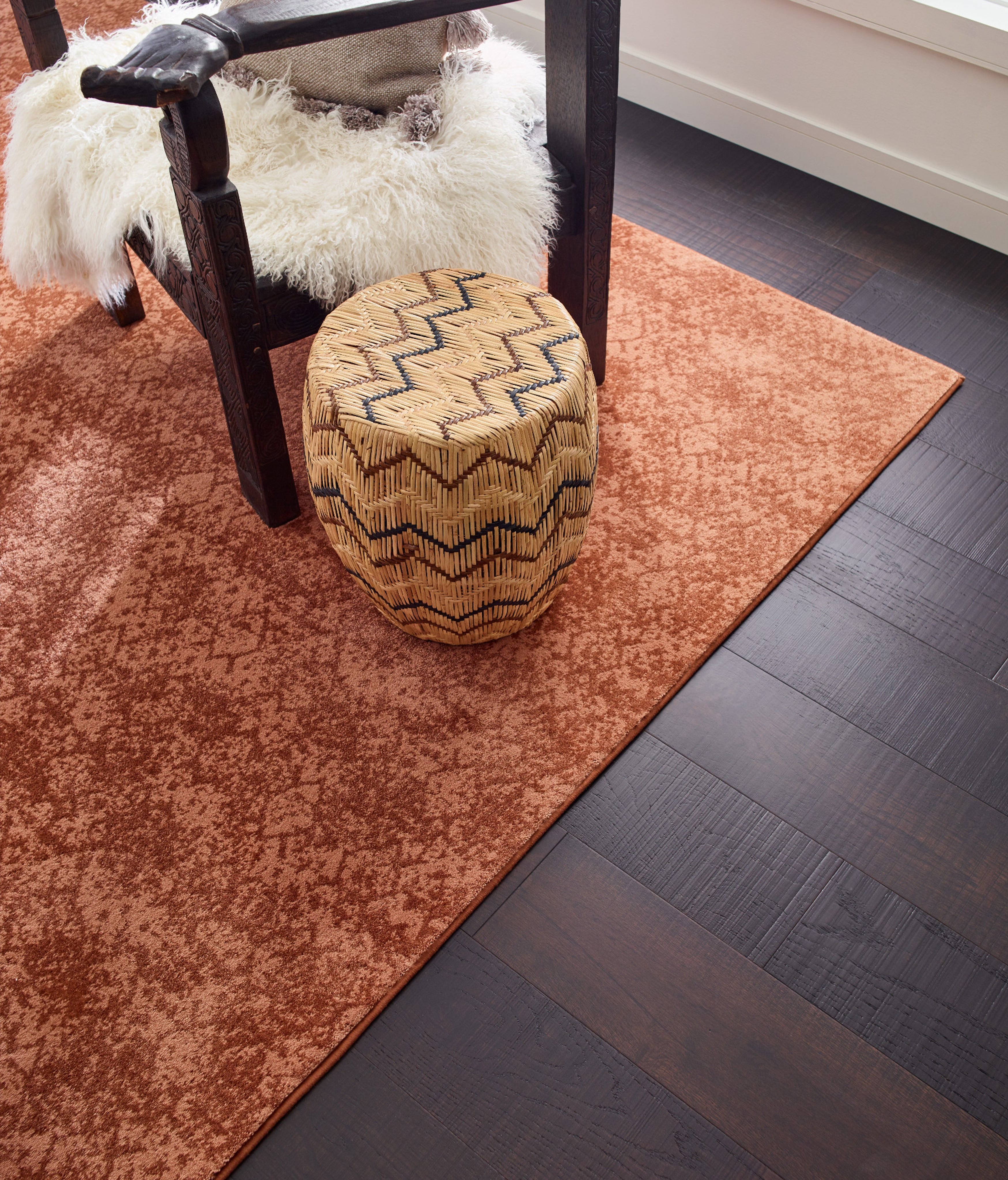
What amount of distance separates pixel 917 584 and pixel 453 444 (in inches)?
30.5

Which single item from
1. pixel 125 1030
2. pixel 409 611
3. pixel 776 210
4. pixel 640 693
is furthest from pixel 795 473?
pixel 125 1030

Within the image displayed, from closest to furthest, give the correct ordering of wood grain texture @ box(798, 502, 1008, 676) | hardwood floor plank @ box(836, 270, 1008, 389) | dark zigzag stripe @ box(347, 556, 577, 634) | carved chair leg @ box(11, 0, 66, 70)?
dark zigzag stripe @ box(347, 556, 577, 634) < wood grain texture @ box(798, 502, 1008, 676) < carved chair leg @ box(11, 0, 66, 70) < hardwood floor plank @ box(836, 270, 1008, 389)

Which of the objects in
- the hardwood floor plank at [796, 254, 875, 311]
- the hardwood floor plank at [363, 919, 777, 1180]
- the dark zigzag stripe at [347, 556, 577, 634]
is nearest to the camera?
the hardwood floor plank at [363, 919, 777, 1180]

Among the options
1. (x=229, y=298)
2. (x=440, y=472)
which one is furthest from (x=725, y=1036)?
(x=229, y=298)

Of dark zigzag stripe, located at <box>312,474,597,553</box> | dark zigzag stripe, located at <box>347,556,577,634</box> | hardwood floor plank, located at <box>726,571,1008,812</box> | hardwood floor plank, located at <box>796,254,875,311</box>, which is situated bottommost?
hardwood floor plank, located at <box>726,571,1008,812</box>

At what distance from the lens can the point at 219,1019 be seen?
110 centimetres

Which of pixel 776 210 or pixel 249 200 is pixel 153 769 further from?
pixel 776 210

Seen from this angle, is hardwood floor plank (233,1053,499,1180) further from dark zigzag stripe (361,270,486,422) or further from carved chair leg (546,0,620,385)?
carved chair leg (546,0,620,385)

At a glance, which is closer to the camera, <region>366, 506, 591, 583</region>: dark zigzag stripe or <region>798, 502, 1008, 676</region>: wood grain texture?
<region>366, 506, 591, 583</region>: dark zigzag stripe

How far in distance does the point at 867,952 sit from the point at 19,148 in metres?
1.65

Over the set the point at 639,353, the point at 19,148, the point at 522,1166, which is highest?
the point at 19,148

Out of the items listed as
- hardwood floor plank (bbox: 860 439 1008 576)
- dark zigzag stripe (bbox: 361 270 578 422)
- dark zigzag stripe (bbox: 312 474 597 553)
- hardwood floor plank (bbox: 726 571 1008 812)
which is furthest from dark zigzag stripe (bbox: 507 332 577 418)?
hardwood floor plank (bbox: 860 439 1008 576)

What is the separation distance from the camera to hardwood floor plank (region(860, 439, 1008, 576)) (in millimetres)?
1546

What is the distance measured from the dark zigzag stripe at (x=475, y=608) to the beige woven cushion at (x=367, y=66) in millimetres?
742
